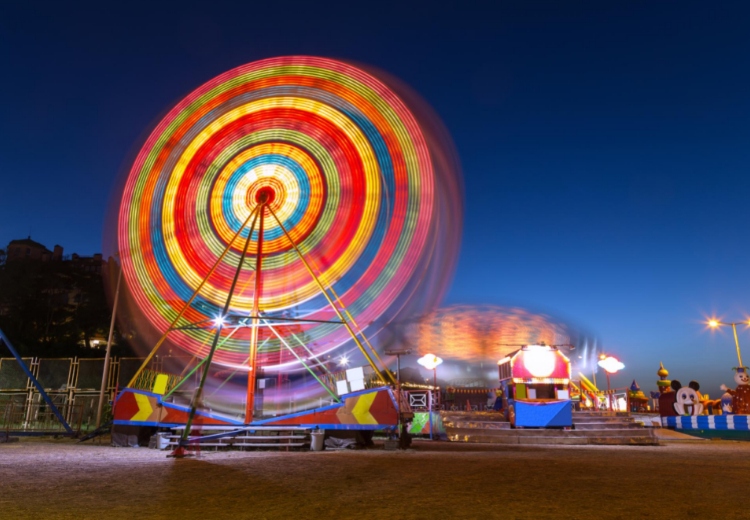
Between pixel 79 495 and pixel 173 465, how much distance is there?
3.71 meters

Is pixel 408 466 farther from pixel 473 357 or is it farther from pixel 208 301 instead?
pixel 473 357

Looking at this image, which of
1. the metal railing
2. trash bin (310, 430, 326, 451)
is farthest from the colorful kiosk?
the metal railing

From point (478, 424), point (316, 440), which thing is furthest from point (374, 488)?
point (478, 424)

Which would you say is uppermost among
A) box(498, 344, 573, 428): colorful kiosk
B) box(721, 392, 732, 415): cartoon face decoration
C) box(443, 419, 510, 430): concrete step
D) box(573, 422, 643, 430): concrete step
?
box(498, 344, 573, 428): colorful kiosk

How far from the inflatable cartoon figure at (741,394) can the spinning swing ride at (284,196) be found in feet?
45.8

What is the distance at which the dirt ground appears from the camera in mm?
5527

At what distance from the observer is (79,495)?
6488 mm

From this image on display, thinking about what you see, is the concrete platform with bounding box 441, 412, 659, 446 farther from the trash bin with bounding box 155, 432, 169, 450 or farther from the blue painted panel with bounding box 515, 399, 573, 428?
the trash bin with bounding box 155, 432, 169, 450

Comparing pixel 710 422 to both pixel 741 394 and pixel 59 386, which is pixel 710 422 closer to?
pixel 741 394

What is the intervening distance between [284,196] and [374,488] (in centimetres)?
1180

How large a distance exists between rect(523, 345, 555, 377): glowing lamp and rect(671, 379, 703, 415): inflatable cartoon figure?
6.17 metres

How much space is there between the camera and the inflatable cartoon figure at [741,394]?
72.5 feet

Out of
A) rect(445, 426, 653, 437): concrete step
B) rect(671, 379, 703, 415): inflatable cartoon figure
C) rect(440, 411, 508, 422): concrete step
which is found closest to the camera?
rect(445, 426, 653, 437): concrete step

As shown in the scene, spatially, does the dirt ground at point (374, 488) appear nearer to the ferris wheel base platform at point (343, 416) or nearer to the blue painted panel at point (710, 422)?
the ferris wheel base platform at point (343, 416)
